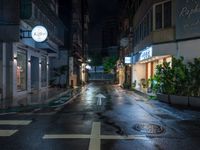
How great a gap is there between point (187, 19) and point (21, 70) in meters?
14.3

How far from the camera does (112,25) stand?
135625 millimetres

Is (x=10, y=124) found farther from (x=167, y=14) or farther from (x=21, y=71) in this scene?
(x=167, y=14)

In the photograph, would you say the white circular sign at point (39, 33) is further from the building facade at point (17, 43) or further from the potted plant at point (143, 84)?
the potted plant at point (143, 84)

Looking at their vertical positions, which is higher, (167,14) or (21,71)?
(167,14)

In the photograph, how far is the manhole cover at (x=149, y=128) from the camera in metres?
10.9

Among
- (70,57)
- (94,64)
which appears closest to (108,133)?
(70,57)

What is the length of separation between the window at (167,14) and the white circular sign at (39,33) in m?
9.90

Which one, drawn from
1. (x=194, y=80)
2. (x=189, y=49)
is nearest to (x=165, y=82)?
(x=194, y=80)

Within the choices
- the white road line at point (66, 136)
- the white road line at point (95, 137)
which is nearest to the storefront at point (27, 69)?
the white road line at point (95, 137)

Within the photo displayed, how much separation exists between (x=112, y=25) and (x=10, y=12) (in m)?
112

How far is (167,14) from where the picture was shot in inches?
1102

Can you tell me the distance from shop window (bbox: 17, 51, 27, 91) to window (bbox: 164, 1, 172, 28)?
1231cm

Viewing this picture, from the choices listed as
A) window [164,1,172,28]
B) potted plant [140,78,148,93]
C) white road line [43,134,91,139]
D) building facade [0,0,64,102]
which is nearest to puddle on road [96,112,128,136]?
white road line [43,134,91,139]

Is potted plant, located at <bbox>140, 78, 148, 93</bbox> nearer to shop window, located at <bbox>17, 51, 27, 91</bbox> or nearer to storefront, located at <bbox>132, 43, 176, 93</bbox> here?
storefront, located at <bbox>132, 43, 176, 93</bbox>
